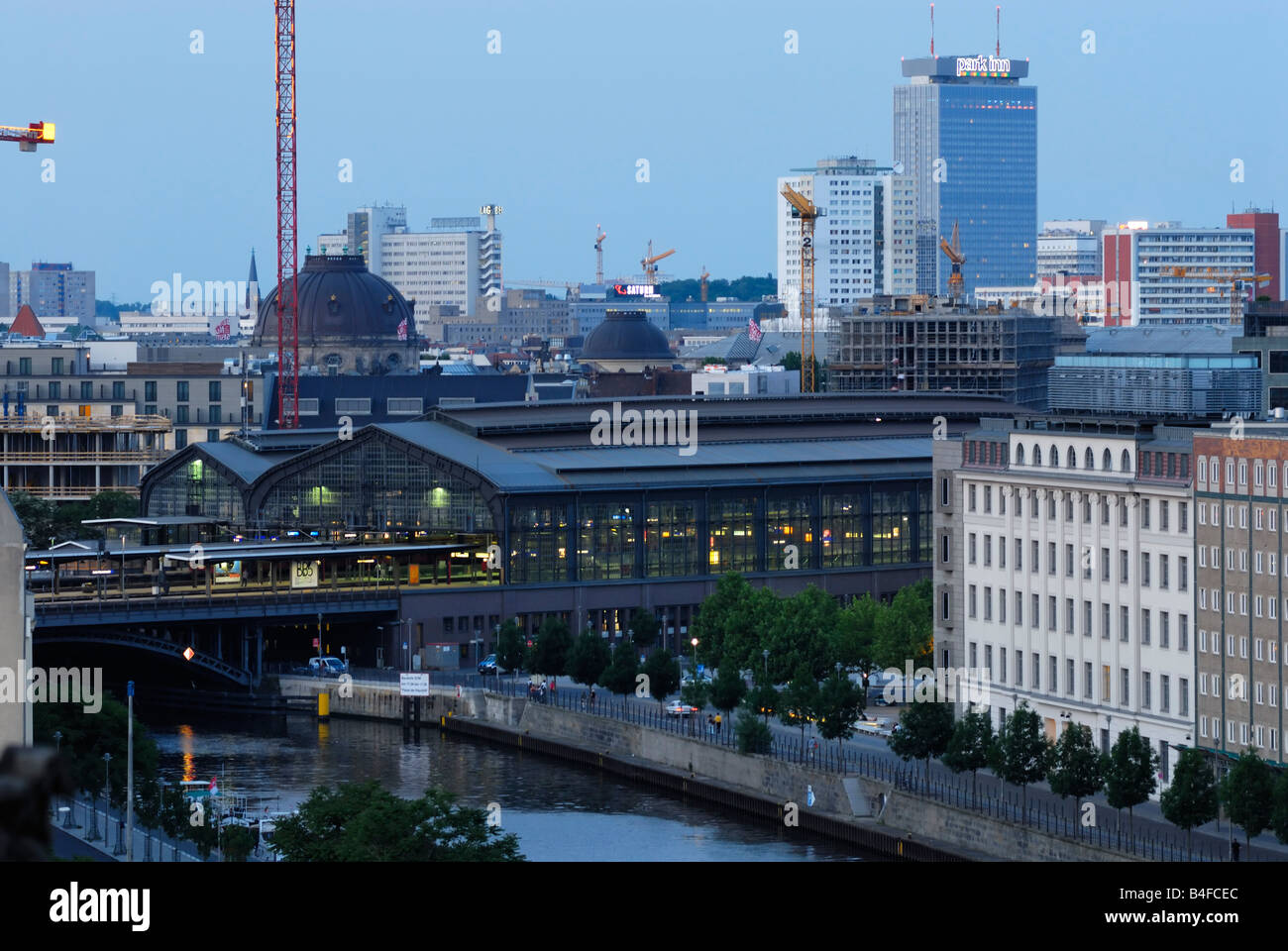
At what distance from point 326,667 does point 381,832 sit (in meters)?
54.4

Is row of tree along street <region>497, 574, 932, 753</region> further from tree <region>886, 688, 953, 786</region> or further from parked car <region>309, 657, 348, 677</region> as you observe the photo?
parked car <region>309, 657, 348, 677</region>

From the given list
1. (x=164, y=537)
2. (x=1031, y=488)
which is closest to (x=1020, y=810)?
(x=1031, y=488)

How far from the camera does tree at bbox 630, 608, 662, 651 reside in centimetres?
10812

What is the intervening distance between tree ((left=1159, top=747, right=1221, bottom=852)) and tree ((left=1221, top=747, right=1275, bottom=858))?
3.90 ft

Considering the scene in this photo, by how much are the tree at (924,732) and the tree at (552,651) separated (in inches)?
1127

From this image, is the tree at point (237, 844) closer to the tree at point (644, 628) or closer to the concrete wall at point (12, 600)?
the concrete wall at point (12, 600)

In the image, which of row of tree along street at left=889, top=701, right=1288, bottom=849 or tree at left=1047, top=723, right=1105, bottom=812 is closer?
row of tree along street at left=889, top=701, right=1288, bottom=849

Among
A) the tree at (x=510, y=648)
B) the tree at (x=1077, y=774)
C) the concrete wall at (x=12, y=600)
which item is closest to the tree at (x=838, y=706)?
the tree at (x=1077, y=774)

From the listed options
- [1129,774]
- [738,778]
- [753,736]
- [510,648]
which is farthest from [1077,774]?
[510,648]

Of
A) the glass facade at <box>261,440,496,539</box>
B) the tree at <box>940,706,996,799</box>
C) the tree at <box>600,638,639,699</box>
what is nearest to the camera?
the tree at <box>940,706,996,799</box>

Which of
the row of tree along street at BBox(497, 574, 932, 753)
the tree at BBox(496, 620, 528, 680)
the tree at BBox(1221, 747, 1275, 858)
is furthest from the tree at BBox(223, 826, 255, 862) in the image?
the tree at BBox(496, 620, 528, 680)

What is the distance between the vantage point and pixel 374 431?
120 metres
